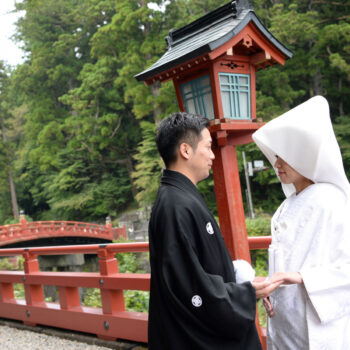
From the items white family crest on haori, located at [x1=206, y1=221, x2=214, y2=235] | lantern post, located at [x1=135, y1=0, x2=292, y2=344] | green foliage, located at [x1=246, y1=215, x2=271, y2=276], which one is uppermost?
lantern post, located at [x1=135, y1=0, x2=292, y2=344]

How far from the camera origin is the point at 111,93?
875 inches

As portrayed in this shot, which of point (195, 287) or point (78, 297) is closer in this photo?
point (195, 287)

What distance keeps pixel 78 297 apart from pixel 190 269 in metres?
3.26

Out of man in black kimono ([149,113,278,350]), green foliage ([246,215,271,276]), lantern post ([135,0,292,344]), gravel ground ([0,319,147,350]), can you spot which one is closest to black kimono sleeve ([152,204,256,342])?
man in black kimono ([149,113,278,350])

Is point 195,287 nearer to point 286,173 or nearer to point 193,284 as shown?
point 193,284

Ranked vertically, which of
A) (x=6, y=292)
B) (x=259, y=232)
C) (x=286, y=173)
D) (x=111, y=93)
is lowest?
(x=259, y=232)

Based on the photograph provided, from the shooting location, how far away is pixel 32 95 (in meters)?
26.4

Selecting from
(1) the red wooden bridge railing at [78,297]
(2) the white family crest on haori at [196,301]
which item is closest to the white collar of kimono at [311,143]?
(2) the white family crest on haori at [196,301]

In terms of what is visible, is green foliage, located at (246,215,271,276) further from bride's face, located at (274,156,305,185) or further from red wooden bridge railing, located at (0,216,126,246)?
bride's face, located at (274,156,305,185)

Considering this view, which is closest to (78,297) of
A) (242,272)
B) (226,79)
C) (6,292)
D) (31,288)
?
(31,288)

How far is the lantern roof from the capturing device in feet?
9.43

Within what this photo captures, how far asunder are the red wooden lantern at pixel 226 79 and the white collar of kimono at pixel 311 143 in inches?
45.4

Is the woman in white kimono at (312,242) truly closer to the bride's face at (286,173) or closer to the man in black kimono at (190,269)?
the bride's face at (286,173)

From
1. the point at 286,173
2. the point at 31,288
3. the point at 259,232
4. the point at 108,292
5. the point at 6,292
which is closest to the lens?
the point at 286,173
